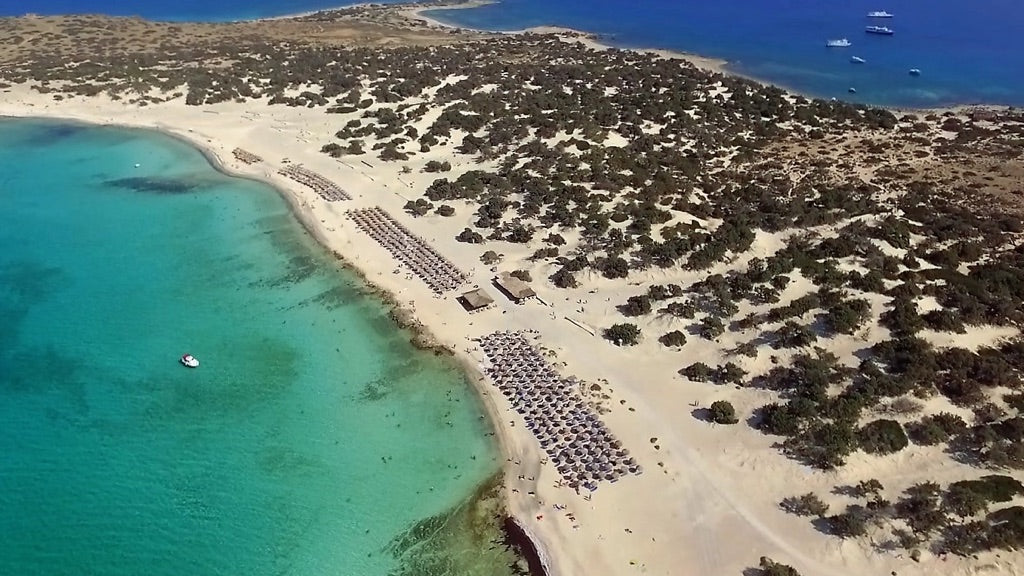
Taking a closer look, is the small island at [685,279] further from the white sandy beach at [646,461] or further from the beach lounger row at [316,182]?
the beach lounger row at [316,182]

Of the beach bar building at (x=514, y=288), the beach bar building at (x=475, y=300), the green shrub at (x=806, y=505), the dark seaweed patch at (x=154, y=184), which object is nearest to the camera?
the green shrub at (x=806, y=505)

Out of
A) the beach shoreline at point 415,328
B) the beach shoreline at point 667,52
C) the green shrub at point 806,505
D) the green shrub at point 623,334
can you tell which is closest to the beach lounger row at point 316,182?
the beach shoreline at point 415,328

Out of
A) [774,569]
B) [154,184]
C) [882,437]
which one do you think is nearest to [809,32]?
[154,184]

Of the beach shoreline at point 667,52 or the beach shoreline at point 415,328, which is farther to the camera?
the beach shoreline at point 667,52

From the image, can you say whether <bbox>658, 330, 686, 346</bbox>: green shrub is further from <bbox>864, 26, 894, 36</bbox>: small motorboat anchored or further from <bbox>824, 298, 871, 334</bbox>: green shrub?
<bbox>864, 26, 894, 36</bbox>: small motorboat anchored

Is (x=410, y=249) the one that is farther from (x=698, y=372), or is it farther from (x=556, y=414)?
(x=698, y=372)

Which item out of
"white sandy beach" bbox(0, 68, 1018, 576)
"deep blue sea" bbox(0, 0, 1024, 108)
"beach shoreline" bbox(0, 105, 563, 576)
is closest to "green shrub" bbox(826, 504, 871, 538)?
"white sandy beach" bbox(0, 68, 1018, 576)
